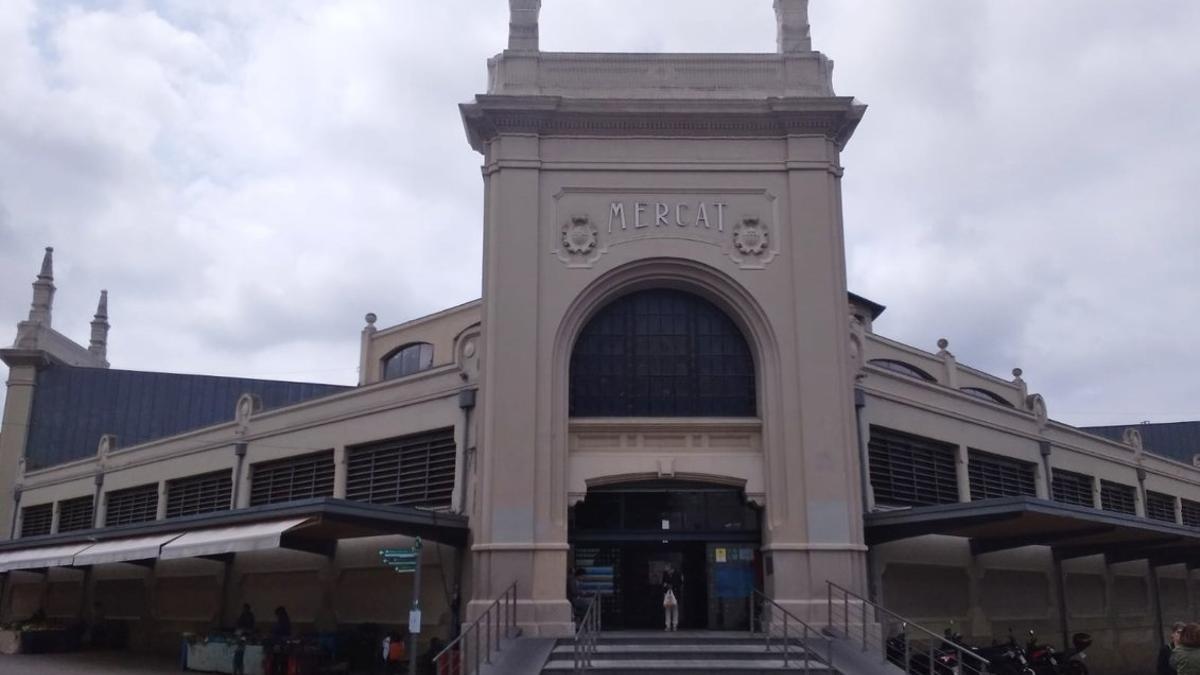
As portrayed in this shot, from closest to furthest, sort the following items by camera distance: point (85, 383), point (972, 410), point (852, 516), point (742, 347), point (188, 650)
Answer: point (852, 516) < point (742, 347) < point (188, 650) < point (972, 410) < point (85, 383)

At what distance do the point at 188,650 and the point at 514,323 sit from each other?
35.7 ft

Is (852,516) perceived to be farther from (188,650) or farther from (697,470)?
(188,650)

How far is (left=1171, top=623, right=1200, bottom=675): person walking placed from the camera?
10.2 metres

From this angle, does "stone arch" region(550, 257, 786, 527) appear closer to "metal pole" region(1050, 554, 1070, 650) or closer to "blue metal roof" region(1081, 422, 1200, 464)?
"metal pole" region(1050, 554, 1070, 650)

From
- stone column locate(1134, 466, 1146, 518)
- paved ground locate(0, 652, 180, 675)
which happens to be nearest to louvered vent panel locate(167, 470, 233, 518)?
paved ground locate(0, 652, 180, 675)

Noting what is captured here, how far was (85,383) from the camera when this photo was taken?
4272cm

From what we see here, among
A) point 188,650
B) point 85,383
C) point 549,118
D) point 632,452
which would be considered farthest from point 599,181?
point 85,383

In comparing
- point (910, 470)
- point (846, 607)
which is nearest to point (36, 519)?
point (910, 470)

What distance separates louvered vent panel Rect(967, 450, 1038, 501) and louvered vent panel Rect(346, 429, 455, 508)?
41.5 feet

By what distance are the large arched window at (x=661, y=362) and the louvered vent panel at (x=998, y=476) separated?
8.50 meters

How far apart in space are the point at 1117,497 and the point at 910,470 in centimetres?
1265

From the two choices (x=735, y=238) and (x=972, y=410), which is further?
(x=972, y=410)

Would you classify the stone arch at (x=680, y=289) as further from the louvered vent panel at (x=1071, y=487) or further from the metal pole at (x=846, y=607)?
the louvered vent panel at (x=1071, y=487)

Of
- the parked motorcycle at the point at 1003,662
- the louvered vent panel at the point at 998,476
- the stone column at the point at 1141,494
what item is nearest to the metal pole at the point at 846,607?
the parked motorcycle at the point at 1003,662
